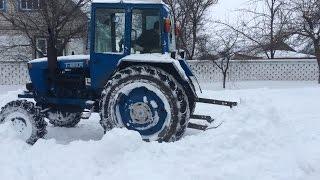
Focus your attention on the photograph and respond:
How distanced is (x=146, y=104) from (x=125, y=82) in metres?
0.48

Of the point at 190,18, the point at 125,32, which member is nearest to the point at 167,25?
the point at 125,32

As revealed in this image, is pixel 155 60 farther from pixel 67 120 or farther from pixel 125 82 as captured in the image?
pixel 67 120

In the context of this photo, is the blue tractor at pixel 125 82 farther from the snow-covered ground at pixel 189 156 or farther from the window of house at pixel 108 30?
the snow-covered ground at pixel 189 156

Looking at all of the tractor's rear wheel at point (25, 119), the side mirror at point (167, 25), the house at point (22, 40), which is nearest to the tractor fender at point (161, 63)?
the side mirror at point (167, 25)

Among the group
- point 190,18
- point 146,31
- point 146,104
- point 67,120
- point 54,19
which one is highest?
point 190,18

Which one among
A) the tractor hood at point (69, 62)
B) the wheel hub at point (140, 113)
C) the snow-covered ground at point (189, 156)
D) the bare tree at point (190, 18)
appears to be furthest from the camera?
the bare tree at point (190, 18)

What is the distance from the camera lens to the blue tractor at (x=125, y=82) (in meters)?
7.33

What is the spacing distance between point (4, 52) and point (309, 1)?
1472 cm

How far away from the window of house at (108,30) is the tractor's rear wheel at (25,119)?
4.83ft

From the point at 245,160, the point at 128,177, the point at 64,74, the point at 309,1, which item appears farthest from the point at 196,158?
the point at 309,1

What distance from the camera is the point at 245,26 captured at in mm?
26578

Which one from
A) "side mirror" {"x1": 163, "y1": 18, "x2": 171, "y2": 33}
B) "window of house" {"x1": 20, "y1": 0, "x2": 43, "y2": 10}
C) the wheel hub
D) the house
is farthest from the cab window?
the house

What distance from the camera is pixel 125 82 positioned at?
7324mm

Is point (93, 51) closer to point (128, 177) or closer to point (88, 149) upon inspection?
point (88, 149)
